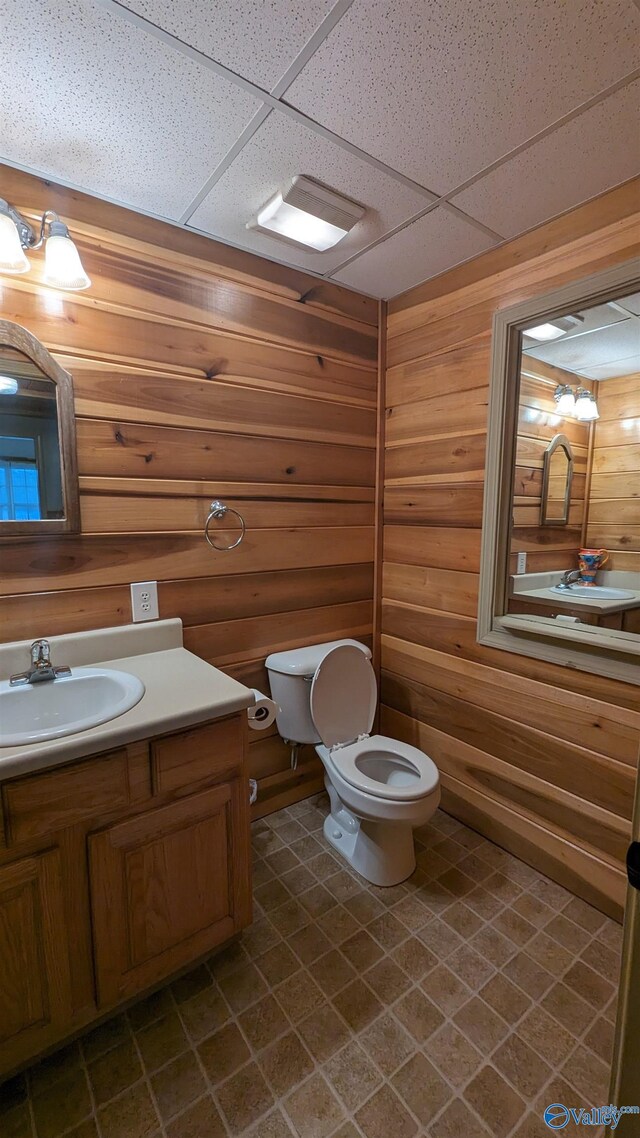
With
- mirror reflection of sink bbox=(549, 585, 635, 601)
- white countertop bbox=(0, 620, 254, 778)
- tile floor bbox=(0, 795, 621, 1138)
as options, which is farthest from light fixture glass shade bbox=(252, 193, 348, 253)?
tile floor bbox=(0, 795, 621, 1138)

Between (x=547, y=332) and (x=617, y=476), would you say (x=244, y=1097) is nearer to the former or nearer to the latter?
(x=547, y=332)

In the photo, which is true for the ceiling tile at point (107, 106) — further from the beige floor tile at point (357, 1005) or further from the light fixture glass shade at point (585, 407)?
the beige floor tile at point (357, 1005)

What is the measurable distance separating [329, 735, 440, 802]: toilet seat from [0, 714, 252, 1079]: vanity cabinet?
0.45 metres

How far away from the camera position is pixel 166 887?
1196mm

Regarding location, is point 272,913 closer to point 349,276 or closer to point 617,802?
point 617,802

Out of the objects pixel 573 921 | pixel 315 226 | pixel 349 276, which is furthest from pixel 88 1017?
pixel 349 276

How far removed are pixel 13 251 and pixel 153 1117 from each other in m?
2.10

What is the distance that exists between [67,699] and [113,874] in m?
0.48

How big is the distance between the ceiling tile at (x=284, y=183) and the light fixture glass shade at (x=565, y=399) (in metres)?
1.27

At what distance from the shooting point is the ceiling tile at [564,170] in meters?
1.14

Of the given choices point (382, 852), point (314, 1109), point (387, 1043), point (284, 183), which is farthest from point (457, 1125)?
point (284, 183)

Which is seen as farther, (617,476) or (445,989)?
(617,476)

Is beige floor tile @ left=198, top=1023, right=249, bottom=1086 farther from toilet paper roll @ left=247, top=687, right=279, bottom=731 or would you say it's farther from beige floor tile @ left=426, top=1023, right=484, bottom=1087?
toilet paper roll @ left=247, top=687, right=279, bottom=731

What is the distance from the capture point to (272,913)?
1.55m
